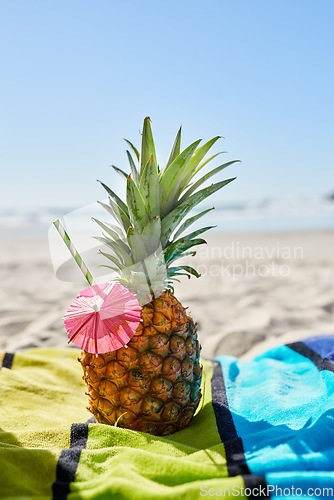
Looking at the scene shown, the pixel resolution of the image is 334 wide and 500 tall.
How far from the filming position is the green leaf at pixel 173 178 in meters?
1.41

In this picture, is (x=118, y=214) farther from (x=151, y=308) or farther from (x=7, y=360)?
(x=7, y=360)

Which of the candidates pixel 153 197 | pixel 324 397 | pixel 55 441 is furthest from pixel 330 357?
pixel 55 441

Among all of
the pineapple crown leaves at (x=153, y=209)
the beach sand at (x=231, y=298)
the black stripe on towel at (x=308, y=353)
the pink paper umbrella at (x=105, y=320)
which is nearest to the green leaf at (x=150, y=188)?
Answer: the pineapple crown leaves at (x=153, y=209)

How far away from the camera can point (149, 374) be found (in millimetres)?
1363

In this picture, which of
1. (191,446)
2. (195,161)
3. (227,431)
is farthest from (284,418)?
(195,161)

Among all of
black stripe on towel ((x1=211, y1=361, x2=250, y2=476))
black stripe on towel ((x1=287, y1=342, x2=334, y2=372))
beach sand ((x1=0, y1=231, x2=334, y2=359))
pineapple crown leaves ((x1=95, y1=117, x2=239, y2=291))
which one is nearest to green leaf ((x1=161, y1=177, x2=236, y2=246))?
pineapple crown leaves ((x1=95, y1=117, x2=239, y2=291))

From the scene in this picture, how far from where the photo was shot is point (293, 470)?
1.11m

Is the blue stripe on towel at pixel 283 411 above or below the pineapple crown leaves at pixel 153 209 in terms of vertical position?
below

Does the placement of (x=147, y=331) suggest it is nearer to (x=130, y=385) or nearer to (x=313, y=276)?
(x=130, y=385)

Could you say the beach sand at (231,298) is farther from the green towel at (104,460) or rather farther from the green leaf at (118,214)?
the green leaf at (118,214)

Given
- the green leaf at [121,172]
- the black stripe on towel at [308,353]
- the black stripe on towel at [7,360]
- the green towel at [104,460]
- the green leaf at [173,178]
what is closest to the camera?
the green towel at [104,460]

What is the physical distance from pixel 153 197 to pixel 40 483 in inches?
34.9

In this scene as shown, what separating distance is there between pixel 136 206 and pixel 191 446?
785 mm

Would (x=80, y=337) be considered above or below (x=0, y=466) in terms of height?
above
